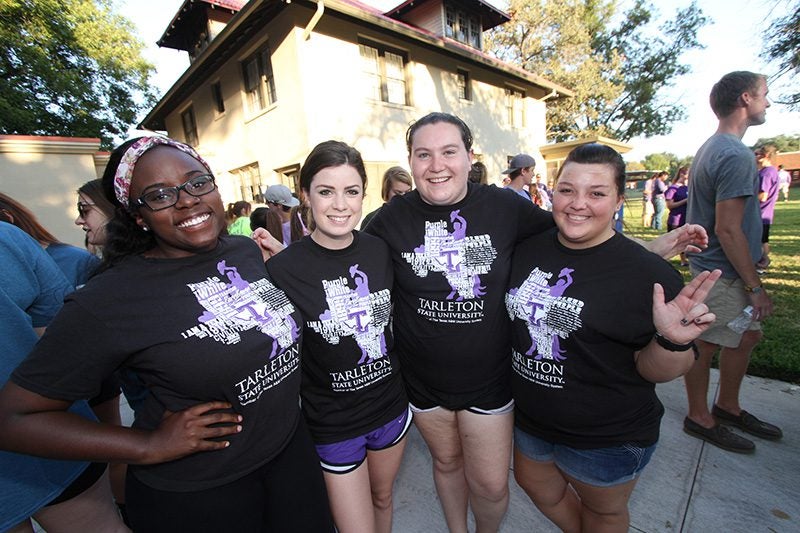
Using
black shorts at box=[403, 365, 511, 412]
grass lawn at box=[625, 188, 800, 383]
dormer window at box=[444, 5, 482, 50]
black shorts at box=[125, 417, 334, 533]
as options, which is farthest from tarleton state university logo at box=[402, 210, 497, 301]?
dormer window at box=[444, 5, 482, 50]

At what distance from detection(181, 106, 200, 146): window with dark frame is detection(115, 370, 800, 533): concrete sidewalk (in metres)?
16.5

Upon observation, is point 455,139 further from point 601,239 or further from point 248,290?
point 248,290

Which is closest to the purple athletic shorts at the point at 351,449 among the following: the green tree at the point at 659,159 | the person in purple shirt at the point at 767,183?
the person in purple shirt at the point at 767,183

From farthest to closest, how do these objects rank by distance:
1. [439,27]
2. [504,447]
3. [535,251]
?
1. [439,27]
2. [504,447]
3. [535,251]

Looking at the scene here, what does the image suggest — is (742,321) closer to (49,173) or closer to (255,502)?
(255,502)

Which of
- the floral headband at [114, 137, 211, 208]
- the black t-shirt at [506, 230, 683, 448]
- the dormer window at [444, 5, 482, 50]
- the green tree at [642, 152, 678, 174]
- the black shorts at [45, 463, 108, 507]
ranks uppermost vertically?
the dormer window at [444, 5, 482, 50]

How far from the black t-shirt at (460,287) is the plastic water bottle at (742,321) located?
1818 mm

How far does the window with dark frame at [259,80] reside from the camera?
10.4m

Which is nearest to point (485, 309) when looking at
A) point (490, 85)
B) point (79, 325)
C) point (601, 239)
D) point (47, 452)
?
point (601, 239)

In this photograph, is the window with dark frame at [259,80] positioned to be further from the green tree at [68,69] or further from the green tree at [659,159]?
the green tree at [659,159]

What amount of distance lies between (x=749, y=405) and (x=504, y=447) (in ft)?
9.06

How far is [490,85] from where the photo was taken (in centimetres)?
1475

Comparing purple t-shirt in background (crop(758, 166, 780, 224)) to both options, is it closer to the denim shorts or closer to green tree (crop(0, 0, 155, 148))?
the denim shorts

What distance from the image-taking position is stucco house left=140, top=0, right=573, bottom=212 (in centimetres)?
930
